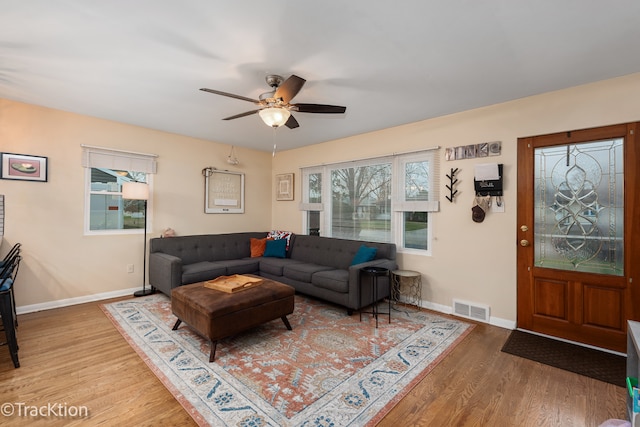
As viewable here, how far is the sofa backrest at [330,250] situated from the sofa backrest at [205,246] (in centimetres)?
91

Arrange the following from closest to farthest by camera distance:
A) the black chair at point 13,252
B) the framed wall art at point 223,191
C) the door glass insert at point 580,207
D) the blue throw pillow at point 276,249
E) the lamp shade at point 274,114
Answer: the lamp shade at point 274,114 → the door glass insert at point 580,207 → the black chair at point 13,252 → the blue throw pillow at point 276,249 → the framed wall art at point 223,191

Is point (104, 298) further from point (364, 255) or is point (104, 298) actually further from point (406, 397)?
point (406, 397)

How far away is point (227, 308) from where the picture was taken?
2486mm

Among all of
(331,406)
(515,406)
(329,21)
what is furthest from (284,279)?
(329,21)

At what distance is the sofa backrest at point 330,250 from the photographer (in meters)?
3.95

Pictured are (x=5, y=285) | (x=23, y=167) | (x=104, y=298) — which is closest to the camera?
(x=5, y=285)

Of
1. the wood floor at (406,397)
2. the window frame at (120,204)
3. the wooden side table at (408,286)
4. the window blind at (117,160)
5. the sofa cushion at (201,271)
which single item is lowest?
the wood floor at (406,397)

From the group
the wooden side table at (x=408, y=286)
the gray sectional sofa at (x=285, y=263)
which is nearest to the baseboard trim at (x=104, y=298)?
the wooden side table at (x=408, y=286)

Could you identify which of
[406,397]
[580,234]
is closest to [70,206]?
[406,397]

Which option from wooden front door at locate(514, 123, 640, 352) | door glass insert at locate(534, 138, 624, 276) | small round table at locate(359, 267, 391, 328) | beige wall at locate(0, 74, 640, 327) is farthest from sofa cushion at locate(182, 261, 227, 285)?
door glass insert at locate(534, 138, 624, 276)

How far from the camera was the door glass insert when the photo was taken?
8.59 feet

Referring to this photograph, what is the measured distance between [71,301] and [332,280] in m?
3.43

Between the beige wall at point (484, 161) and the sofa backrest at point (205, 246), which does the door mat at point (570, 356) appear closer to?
the beige wall at point (484, 161)

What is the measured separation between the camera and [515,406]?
1902mm
